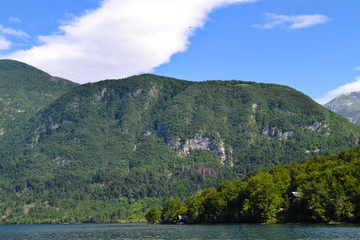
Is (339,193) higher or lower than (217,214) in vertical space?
higher

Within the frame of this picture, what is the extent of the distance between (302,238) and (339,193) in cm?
4971

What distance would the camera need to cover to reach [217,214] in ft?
649

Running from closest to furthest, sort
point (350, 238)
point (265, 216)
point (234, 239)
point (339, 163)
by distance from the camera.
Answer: point (350, 238) → point (234, 239) → point (265, 216) → point (339, 163)

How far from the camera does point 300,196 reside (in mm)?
159375

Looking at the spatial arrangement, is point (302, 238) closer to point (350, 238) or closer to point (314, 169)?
point (350, 238)

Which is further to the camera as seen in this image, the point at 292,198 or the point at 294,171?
the point at 294,171

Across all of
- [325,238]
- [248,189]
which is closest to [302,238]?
[325,238]

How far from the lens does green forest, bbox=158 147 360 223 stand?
468ft

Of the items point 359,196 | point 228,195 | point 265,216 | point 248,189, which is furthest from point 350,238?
point 228,195

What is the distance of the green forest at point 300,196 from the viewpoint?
143 m

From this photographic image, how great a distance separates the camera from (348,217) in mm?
140625

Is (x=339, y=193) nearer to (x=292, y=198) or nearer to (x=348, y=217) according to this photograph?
(x=348, y=217)

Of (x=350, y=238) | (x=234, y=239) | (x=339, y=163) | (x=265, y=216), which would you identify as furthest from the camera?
(x=339, y=163)

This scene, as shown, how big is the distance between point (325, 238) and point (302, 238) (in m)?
5.25
